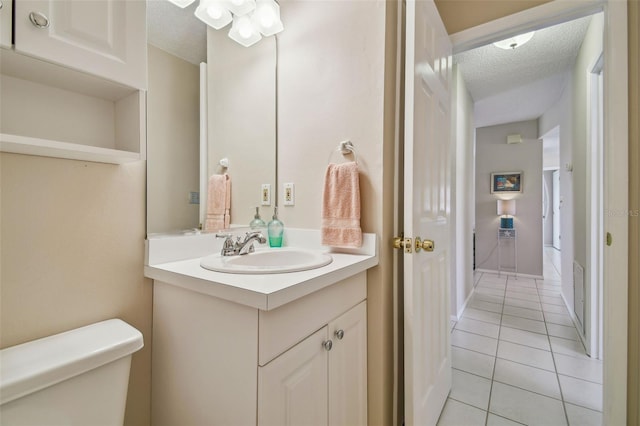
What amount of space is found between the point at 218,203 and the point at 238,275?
60 centimetres

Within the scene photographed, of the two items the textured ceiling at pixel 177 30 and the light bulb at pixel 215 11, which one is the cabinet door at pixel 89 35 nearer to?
the textured ceiling at pixel 177 30

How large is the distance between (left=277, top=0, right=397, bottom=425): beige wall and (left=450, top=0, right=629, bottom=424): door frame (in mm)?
974

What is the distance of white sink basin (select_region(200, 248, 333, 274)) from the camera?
0.92 m

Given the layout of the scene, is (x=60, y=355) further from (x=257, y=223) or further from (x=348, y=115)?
(x=348, y=115)

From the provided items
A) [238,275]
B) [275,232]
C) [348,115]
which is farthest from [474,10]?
[238,275]

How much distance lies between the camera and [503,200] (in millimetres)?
4539

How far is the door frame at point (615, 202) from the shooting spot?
1.22 m

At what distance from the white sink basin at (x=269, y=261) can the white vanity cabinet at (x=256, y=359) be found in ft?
0.34

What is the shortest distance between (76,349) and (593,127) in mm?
3277

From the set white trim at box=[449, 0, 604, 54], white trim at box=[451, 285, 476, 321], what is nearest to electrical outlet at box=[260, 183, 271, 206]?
white trim at box=[449, 0, 604, 54]

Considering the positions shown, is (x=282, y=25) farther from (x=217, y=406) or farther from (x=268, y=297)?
(x=217, y=406)

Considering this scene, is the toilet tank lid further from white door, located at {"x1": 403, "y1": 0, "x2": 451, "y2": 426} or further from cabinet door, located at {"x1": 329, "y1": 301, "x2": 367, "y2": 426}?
white door, located at {"x1": 403, "y1": 0, "x2": 451, "y2": 426}

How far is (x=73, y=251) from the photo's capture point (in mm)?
862

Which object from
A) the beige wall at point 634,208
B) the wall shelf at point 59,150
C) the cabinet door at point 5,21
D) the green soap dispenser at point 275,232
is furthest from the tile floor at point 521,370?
the cabinet door at point 5,21
